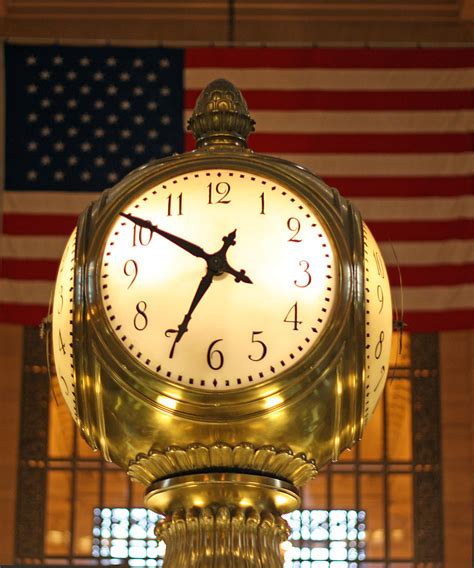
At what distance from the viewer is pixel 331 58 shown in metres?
9.25

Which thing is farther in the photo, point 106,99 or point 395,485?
point 395,485

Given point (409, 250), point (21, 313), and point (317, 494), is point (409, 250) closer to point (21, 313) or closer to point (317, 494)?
point (21, 313)

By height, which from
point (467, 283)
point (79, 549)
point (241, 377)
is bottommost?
point (241, 377)

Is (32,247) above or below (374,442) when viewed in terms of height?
above

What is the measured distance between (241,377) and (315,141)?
779cm

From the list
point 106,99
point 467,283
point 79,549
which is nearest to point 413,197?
point 467,283

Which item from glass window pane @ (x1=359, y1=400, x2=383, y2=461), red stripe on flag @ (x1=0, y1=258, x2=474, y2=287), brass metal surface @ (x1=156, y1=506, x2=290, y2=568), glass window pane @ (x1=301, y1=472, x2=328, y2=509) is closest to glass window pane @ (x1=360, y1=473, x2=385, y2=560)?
glass window pane @ (x1=359, y1=400, x2=383, y2=461)

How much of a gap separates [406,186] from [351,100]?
0.70 metres

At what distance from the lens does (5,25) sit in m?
11.7

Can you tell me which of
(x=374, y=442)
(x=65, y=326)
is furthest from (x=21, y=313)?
(x=65, y=326)

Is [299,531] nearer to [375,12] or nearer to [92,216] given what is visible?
[375,12]

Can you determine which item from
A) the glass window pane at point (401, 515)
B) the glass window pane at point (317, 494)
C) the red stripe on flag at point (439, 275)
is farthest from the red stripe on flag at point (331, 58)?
the glass window pane at point (401, 515)

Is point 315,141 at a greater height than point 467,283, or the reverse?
point 315,141

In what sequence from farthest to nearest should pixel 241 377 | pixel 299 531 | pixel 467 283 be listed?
pixel 299 531 → pixel 467 283 → pixel 241 377
